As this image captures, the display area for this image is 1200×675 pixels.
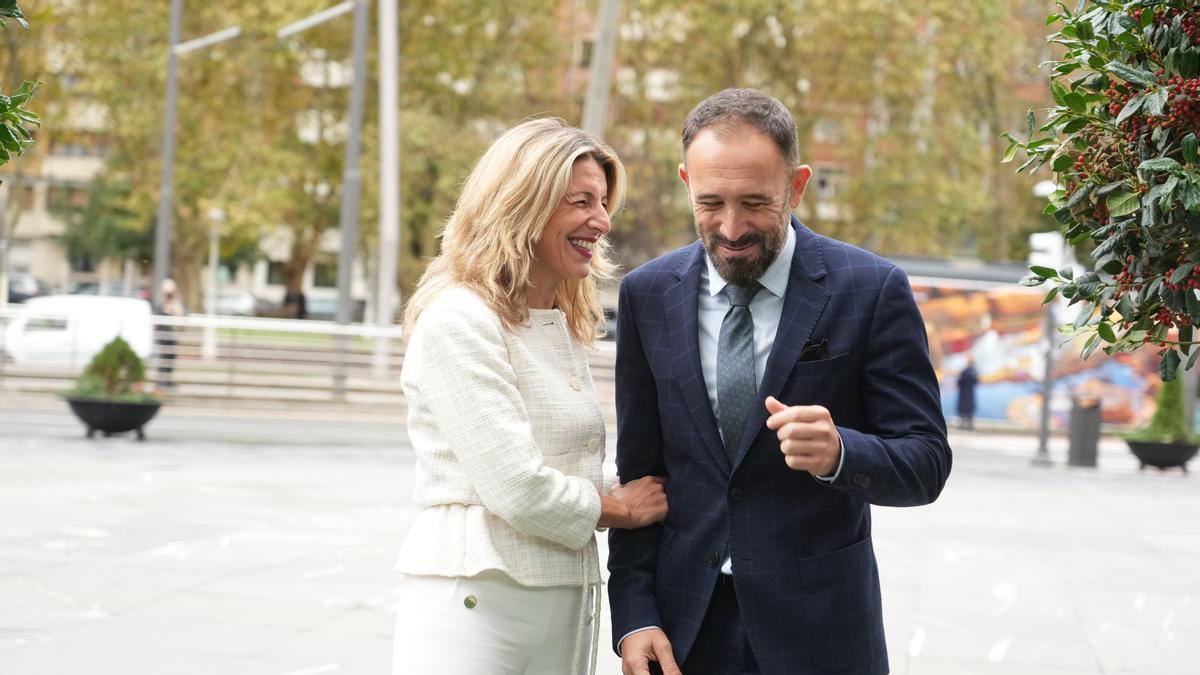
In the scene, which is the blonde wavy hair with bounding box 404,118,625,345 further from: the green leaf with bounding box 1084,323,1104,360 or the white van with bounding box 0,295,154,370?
the white van with bounding box 0,295,154,370

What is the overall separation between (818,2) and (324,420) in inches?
686

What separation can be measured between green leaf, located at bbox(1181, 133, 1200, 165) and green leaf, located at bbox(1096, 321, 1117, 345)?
0.46 meters

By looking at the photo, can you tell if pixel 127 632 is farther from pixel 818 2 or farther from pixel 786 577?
pixel 818 2

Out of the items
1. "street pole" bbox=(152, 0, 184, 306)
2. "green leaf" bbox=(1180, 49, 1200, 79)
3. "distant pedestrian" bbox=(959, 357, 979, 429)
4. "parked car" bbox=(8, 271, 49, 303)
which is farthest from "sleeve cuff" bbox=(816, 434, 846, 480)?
"parked car" bbox=(8, 271, 49, 303)

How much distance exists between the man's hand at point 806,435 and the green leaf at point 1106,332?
2.44 feet

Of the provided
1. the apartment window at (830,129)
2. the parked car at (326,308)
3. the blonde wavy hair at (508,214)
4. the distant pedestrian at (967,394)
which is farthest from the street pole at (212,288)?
the blonde wavy hair at (508,214)

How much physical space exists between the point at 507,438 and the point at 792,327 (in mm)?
581

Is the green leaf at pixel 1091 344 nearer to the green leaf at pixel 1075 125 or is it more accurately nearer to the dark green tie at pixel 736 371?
the green leaf at pixel 1075 125

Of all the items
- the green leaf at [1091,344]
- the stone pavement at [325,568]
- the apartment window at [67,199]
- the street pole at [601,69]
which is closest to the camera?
the green leaf at [1091,344]

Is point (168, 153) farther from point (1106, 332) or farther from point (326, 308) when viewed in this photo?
point (326, 308)

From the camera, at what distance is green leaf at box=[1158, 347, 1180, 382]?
3.00 metres

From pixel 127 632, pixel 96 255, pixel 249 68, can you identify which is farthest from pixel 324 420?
pixel 96 255

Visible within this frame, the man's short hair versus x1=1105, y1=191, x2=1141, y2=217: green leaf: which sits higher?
the man's short hair

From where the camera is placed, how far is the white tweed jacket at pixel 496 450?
2.86m
